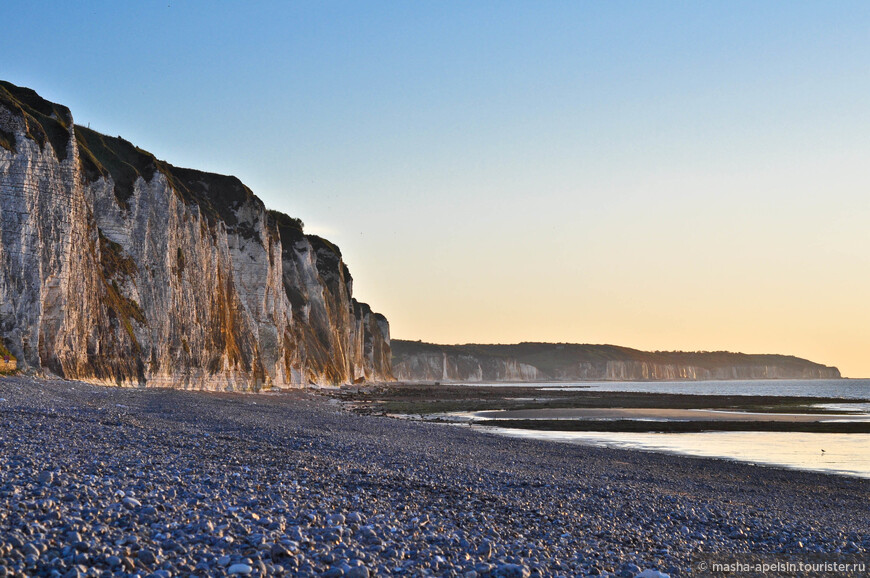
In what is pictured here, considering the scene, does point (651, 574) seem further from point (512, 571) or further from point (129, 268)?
point (129, 268)

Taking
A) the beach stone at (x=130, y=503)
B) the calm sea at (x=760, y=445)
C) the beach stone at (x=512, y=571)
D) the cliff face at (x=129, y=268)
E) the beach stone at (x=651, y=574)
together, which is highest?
the cliff face at (x=129, y=268)

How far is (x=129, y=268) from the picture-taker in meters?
45.4

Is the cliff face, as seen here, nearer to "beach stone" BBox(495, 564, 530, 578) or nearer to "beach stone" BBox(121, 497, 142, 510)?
"beach stone" BBox(121, 497, 142, 510)

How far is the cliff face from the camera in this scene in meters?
32.7

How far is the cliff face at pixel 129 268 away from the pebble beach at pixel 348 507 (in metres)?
13.5

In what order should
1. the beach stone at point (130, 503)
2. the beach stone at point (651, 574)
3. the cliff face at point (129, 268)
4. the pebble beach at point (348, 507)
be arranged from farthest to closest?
the cliff face at point (129, 268) → the beach stone at point (651, 574) → the beach stone at point (130, 503) → the pebble beach at point (348, 507)

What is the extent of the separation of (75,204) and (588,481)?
30.5m

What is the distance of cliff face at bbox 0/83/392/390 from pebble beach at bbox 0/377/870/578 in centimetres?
1353

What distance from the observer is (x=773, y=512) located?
48.0ft

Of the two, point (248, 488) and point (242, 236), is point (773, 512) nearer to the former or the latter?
point (248, 488)

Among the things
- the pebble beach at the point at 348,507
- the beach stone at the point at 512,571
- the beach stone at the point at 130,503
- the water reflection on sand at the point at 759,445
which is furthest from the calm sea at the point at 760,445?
the beach stone at the point at 130,503

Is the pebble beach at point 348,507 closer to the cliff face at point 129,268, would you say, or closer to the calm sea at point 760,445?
the calm sea at point 760,445

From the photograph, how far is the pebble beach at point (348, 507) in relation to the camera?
23.5 ft

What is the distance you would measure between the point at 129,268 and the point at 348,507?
39.9m
